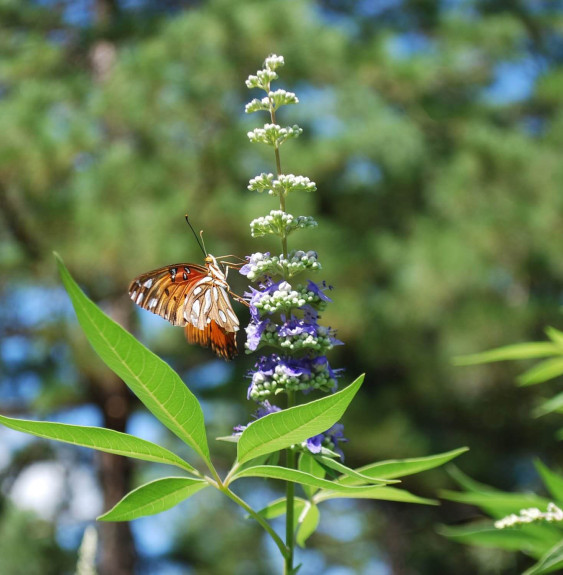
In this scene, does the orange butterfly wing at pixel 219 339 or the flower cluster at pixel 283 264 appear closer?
the flower cluster at pixel 283 264

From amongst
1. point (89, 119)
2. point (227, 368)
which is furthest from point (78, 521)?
point (89, 119)

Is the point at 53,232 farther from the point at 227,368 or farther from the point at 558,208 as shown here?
the point at 558,208

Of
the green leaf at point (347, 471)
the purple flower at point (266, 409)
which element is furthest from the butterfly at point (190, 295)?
the green leaf at point (347, 471)

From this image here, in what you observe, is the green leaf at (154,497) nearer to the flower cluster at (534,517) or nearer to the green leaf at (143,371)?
the green leaf at (143,371)

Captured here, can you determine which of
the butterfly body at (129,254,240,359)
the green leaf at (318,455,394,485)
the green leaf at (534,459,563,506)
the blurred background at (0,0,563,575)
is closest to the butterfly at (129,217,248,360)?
the butterfly body at (129,254,240,359)

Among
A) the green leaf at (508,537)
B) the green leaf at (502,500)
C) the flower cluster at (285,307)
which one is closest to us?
the flower cluster at (285,307)
